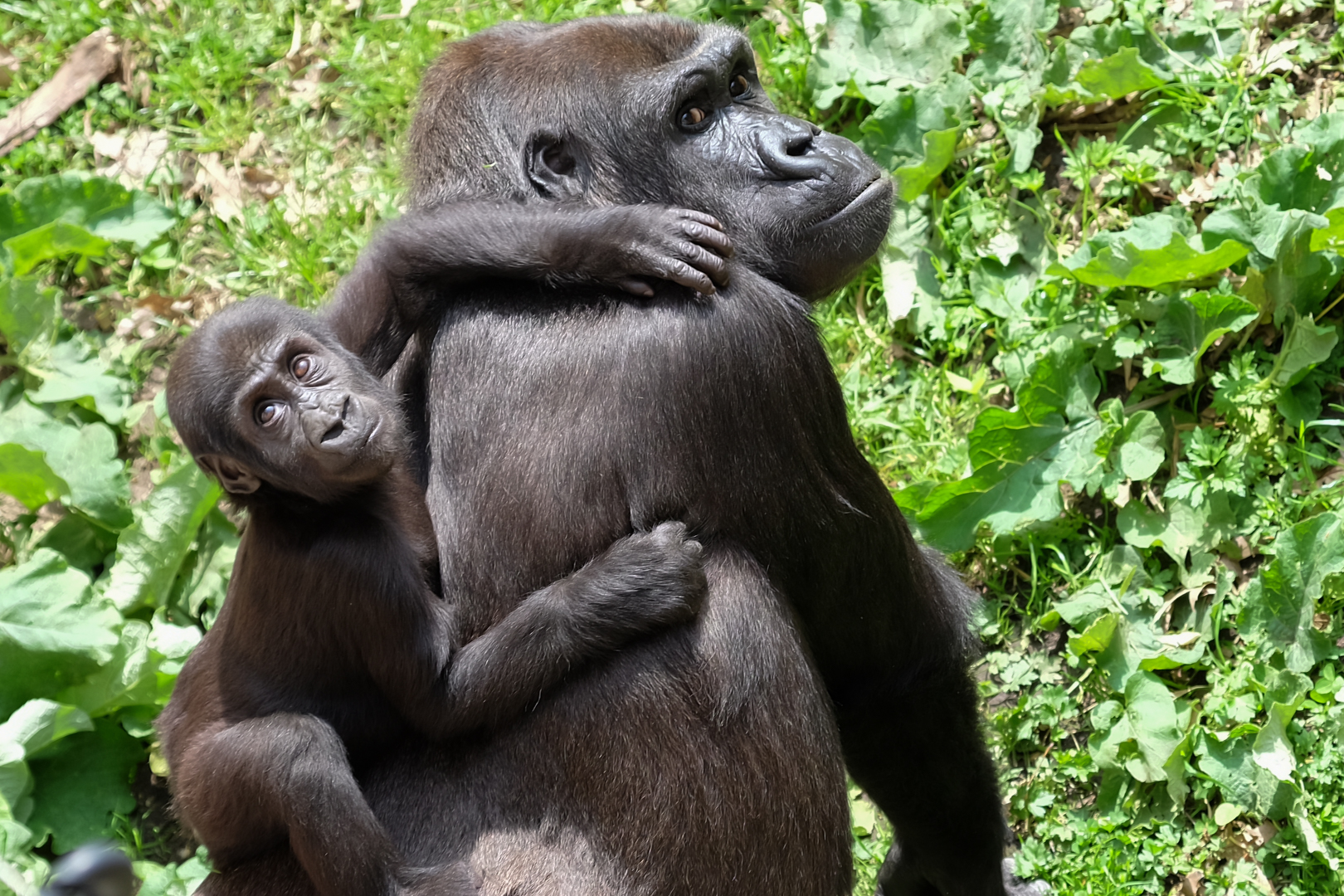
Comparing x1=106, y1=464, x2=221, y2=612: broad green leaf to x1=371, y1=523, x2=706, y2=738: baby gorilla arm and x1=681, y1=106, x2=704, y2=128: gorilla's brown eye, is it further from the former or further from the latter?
x1=681, y1=106, x2=704, y2=128: gorilla's brown eye

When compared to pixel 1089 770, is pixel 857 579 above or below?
above

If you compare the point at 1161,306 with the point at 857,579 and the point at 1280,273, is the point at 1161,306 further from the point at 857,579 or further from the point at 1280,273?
the point at 857,579

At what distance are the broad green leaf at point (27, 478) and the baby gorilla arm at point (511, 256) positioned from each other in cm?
253

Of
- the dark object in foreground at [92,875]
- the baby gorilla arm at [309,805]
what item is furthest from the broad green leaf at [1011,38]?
the dark object in foreground at [92,875]

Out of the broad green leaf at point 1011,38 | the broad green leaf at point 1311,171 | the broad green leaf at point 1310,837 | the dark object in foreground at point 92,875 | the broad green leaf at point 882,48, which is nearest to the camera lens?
the dark object in foreground at point 92,875

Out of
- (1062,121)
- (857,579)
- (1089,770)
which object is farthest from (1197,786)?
(1062,121)

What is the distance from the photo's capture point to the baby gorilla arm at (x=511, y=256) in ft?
10.5

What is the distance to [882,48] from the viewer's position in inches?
228

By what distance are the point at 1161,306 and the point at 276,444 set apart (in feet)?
10.0

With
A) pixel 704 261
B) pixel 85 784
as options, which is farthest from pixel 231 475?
pixel 85 784

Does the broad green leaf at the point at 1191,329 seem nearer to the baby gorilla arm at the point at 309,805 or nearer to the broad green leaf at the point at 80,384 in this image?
the baby gorilla arm at the point at 309,805

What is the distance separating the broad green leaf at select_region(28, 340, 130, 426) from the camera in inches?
238

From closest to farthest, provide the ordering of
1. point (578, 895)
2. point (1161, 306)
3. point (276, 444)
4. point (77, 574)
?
point (578, 895) < point (276, 444) < point (1161, 306) < point (77, 574)

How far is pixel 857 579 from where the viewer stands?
349cm
